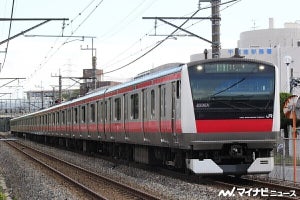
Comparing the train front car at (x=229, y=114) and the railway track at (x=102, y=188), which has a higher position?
the train front car at (x=229, y=114)

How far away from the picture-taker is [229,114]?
48.2ft

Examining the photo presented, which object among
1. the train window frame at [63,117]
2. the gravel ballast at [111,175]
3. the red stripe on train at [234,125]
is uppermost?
the train window frame at [63,117]

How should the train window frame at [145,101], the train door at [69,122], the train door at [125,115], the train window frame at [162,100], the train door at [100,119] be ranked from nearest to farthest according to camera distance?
1. the train window frame at [162,100]
2. the train window frame at [145,101]
3. the train door at [125,115]
4. the train door at [100,119]
5. the train door at [69,122]

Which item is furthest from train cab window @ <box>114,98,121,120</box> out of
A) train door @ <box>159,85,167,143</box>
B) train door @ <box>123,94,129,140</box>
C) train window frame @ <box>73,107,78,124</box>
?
train window frame @ <box>73,107,78,124</box>

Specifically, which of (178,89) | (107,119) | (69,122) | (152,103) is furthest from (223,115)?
(69,122)

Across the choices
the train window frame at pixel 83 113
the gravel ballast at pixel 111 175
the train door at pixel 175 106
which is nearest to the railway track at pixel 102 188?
the gravel ballast at pixel 111 175

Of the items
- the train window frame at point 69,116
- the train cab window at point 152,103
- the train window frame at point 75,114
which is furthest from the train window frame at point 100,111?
the train window frame at point 69,116

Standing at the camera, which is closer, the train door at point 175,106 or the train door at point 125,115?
the train door at point 175,106

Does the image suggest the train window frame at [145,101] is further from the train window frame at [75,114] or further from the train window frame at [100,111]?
the train window frame at [75,114]

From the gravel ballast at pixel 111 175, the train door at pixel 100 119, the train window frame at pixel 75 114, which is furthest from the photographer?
the train window frame at pixel 75 114

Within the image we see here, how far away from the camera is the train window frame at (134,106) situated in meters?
19.7

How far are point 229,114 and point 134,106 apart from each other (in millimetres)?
5864

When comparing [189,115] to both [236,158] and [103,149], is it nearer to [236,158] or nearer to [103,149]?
[236,158]

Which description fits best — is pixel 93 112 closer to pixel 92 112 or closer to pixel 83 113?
pixel 92 112
